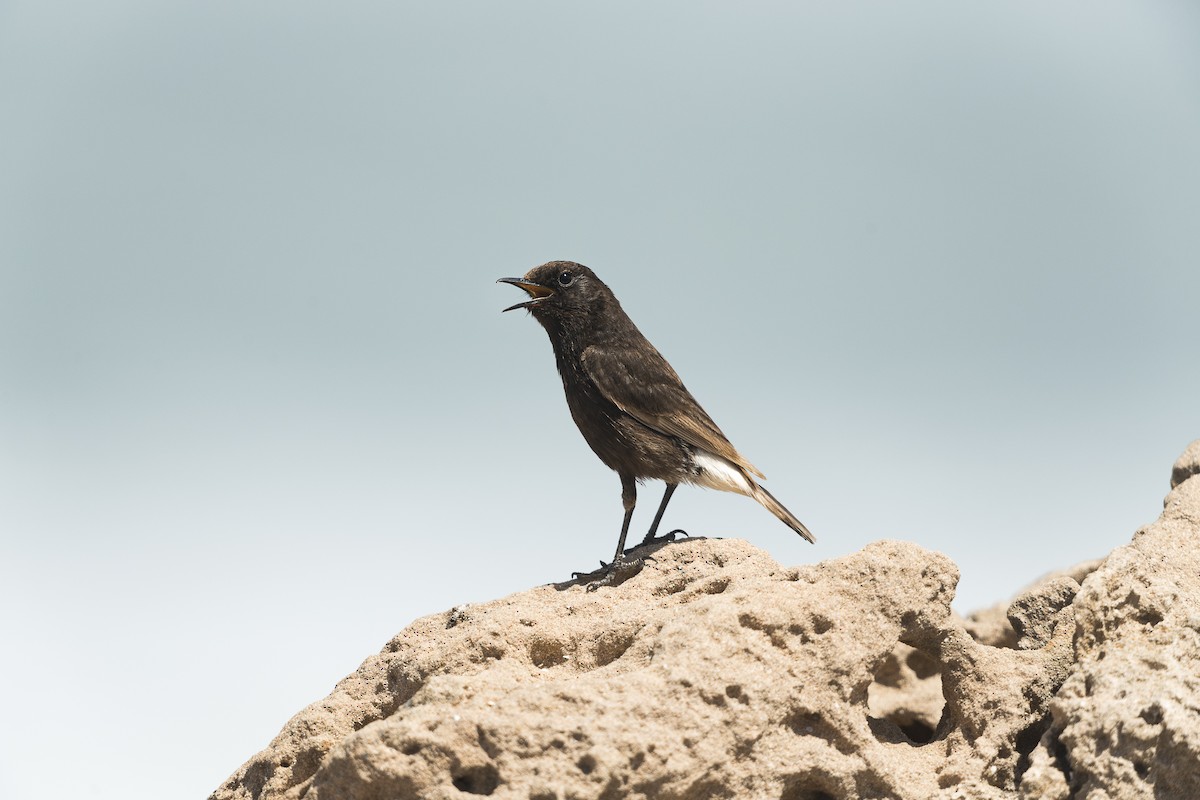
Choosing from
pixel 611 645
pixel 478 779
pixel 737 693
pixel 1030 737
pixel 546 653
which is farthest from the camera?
pixel 546 653

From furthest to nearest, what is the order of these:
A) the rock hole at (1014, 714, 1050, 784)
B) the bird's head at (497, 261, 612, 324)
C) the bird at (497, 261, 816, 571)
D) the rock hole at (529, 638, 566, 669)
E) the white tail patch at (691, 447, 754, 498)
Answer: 1. the bird's head at (497, 261, 612, 324)
2. the white tail patch at (691, 447, 754, 498)
3. the bird at (497, 261, 816, 571)
4. the rock hole at (529, 638, 566, 669)
5. the rock hole at (1014, 714, 1050, 784)

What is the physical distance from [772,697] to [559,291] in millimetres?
4686

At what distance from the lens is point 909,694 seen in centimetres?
818

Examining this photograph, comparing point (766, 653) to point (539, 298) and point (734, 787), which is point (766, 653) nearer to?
point (734, 787)

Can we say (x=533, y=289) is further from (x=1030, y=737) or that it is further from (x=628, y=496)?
(x=1030, y=737)

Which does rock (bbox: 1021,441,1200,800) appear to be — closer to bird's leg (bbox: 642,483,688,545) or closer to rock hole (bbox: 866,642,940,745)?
rock hole (bbox: 866,642,940,745)

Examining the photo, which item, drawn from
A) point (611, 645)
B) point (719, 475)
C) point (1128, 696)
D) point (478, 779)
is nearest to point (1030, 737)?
point (1128, 696)

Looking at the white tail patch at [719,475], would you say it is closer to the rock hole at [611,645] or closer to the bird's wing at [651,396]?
the bird's wing at [651,396]

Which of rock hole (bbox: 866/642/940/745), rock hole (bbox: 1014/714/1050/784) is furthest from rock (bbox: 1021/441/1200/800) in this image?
rock hole (bbox: 866/642/940/745)

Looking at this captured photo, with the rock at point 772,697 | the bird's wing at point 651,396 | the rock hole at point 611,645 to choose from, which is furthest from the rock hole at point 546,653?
the bird's wing at point 651,396

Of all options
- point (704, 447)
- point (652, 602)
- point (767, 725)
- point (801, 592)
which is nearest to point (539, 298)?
point (704, 447)

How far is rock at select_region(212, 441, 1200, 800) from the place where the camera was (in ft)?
14.2

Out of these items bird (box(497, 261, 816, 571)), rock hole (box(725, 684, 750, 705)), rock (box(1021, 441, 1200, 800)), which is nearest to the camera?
rock (box(1021, 441, 1200, 800))

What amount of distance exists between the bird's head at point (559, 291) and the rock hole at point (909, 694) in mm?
3499
